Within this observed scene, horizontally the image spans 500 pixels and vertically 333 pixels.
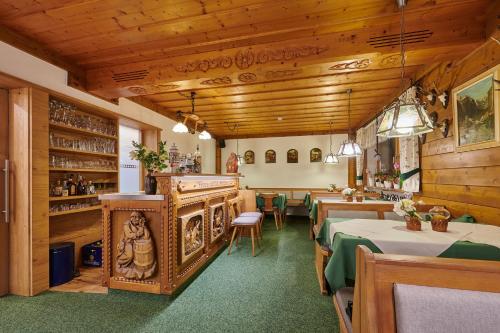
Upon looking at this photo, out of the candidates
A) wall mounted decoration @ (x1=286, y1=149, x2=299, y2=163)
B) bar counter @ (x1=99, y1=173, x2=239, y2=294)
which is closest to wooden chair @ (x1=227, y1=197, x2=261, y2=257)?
bar counter @ (x1=99, y1=173, x2=239, y2=294)

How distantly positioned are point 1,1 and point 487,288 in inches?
148

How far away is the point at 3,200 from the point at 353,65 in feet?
13.5

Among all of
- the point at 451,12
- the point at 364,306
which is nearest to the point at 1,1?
the point at 364,306

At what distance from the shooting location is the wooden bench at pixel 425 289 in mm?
816

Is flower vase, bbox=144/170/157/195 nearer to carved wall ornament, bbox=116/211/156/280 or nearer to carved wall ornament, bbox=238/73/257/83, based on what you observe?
carved wall ornament, bbox=116/211/156/280

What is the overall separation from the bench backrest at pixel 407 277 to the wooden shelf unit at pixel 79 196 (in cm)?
310

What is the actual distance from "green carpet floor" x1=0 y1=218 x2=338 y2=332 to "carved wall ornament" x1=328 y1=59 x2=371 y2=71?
8.16 feet

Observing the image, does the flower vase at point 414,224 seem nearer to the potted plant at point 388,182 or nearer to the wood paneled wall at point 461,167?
the wood paneled wall at point 461,167

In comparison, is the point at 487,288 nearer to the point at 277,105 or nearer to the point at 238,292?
the point at 238,292

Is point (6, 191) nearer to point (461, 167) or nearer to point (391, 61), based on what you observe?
point (391, 61)

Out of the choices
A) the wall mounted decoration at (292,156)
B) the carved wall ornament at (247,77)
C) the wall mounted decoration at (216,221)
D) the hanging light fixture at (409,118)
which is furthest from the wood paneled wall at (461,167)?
the wall mounted decoration at (292,156)

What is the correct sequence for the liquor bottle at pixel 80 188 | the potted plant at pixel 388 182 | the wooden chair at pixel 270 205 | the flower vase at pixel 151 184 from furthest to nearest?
the wooden chair at pixel 270 205 < the potted plant at pixel 388 182 < the liquor bottle at pixel 80 188 < the flower vase at pixel 151 184

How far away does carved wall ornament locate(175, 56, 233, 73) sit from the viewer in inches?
103

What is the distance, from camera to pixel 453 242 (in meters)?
1.53
